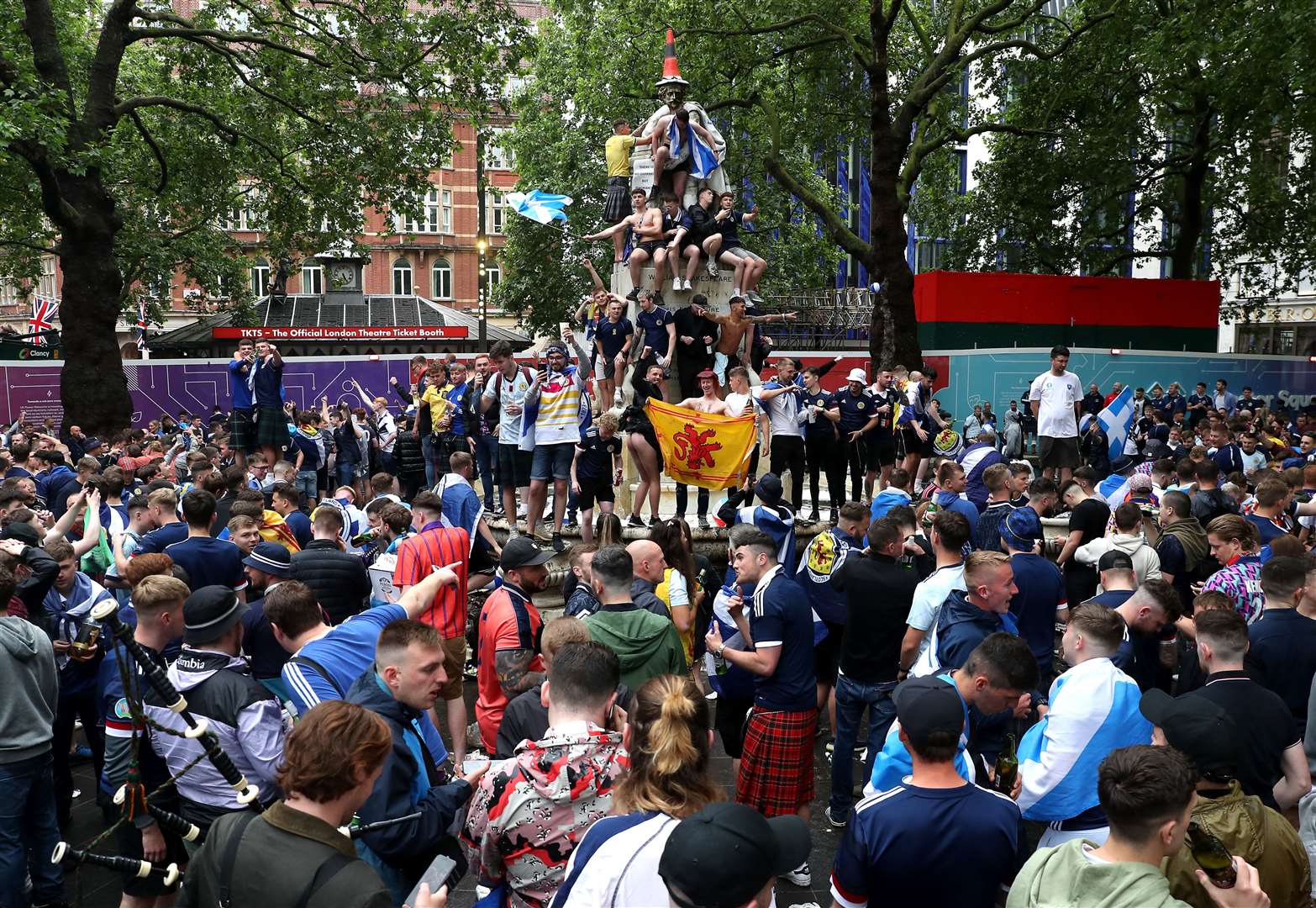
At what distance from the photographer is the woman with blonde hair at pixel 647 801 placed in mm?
2639

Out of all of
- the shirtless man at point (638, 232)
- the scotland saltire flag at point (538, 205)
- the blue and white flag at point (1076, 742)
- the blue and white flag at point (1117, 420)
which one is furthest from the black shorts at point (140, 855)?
the blue and white flag at point (1117, 420)

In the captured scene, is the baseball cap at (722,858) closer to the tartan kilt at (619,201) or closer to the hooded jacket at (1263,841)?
the hooded jacket at (1263,841)

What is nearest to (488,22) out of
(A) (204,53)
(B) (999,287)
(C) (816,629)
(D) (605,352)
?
(A) (204,53)

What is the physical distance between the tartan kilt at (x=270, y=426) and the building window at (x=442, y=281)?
4436 centimetres

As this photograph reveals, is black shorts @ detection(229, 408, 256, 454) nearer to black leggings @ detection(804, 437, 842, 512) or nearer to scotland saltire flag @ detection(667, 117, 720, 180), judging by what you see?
scotland saltire flag @ detection(667, 117, 720, 180)

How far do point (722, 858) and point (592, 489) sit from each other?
315 inches

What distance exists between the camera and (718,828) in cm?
233

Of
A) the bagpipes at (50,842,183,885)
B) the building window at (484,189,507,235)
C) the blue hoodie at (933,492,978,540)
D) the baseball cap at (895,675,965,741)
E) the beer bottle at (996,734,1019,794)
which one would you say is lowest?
the beer bottle at (996,734,1019,794)

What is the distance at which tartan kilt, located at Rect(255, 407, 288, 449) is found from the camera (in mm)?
12875

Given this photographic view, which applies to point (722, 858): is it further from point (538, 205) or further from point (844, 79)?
point (844, 79)

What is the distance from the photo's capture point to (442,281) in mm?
56375

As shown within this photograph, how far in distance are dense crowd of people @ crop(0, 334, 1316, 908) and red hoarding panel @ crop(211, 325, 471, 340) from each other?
2553 cm

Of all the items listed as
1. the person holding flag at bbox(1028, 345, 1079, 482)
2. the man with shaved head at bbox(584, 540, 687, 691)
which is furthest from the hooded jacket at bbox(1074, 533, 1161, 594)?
the person holding flag at bbox(1028, 345, 1079, 482)

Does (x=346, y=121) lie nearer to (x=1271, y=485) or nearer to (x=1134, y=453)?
(x=1134, y=453)
